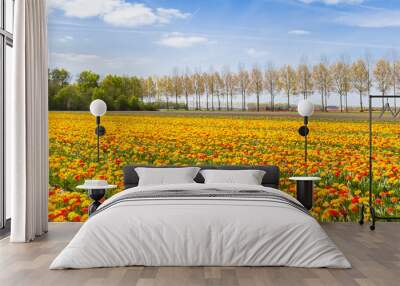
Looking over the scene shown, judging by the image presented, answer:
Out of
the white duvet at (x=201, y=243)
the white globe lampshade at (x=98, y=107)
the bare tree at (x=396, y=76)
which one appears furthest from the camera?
the bare tree at (x=396, y=76)

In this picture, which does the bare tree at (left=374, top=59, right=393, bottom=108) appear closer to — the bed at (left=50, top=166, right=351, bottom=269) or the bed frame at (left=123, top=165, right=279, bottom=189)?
the bed frame at (left=123, top=165, right=279, bottom=189)

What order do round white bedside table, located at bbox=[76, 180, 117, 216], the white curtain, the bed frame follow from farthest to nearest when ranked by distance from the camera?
1. the bed frame
2. round white bedside table, located at bbox=[76, 180, 117, 216]
3. the white curtain

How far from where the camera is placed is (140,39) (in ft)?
26.2

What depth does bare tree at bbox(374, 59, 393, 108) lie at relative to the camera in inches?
311

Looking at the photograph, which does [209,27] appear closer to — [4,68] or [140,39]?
[140,39]

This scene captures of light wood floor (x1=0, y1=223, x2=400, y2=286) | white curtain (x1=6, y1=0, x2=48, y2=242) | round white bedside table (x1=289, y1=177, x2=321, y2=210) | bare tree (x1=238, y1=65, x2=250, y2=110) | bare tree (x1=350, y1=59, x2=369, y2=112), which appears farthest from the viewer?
bare tree (x1=238, y1=65, x2=250, y2=110)

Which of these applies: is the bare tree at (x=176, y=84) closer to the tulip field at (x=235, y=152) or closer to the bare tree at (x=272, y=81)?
the tulip field at (x=235, y=152)

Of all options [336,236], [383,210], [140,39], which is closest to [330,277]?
[336,236]

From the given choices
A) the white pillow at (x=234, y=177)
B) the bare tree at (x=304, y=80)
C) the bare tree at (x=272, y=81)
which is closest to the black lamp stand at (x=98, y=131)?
the white pillow at (x=234, y=177)

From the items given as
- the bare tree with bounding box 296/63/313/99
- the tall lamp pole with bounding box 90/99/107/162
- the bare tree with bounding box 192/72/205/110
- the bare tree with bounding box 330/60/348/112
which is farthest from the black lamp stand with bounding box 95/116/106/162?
the bare tree with bounding box 330/60/348/112

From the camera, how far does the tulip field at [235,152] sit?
752cm

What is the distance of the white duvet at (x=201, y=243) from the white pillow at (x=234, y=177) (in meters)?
2.16

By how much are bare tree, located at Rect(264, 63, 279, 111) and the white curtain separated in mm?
3307

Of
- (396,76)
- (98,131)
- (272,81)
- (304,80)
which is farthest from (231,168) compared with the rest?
(396,76)
